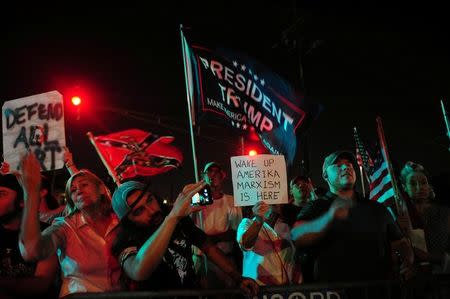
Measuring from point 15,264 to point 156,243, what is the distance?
1.50 m

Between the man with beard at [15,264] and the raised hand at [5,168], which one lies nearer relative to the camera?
the man with beard at [15,264]

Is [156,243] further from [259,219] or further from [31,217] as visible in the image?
[259,219]

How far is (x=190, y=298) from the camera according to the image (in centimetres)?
358

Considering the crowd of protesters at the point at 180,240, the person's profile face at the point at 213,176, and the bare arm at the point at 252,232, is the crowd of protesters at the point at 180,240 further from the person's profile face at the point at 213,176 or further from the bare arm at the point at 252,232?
the person's profile face at the point at 213,176

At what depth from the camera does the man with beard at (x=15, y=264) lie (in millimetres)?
3736

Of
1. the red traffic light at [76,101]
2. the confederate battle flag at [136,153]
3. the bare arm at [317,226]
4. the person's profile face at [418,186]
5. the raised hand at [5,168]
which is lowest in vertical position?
the bare arm at [317,226]

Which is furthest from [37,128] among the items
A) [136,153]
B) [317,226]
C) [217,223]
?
[317,226]

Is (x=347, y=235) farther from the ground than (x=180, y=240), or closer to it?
closer to it

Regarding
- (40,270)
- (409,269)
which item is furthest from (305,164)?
Result: (40,270)

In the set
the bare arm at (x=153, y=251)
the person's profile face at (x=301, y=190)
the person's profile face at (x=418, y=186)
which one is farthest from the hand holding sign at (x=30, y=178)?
the person's profile face at (x=418, y=186)

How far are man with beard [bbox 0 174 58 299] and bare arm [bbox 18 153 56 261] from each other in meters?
0.23

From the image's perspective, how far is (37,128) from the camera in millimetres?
6168

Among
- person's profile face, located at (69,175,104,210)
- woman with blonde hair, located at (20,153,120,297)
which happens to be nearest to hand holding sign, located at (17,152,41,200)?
woman with blonde hair, located at (20,153,120,297)

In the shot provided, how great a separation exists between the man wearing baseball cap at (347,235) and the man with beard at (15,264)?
2.12 m
